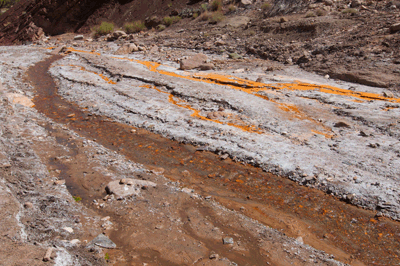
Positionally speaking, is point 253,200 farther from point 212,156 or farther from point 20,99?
point 20,99

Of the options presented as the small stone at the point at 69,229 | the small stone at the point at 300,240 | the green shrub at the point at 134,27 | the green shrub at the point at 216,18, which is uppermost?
the green shrub at the point at 134,27

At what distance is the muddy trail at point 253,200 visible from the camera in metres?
3.90

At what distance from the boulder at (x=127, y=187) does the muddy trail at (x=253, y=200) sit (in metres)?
0.19

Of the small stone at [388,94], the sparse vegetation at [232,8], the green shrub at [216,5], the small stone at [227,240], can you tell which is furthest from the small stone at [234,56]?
the small stone at [227,240]

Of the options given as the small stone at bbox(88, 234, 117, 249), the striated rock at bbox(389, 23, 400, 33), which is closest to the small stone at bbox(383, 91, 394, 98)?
the striated rock at bbox(389, 23, 400, 33)

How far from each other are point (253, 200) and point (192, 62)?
7.64 meters

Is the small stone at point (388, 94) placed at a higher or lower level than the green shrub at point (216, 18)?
lower

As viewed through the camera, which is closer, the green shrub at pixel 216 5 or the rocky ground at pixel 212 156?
the rocky ground at pixel 212 156

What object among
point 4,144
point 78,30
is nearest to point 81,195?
point 4,144

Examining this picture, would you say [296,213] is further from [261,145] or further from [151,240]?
[151,240]

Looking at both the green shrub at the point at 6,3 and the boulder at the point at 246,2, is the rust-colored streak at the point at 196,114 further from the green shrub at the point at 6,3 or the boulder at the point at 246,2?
the green shrub at the point at 6,3

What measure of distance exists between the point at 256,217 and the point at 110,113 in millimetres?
5256

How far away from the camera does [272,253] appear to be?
3.64m

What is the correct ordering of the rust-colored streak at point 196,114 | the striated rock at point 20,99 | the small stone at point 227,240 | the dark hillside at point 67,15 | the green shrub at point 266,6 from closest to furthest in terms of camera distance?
1. the small stone at point 227,240
2. the rust-colored streak at point 196,114
3. the striated rock at point 20,99
4. the green shrub at point 266,6
5. the dark hillside at point 67,15
